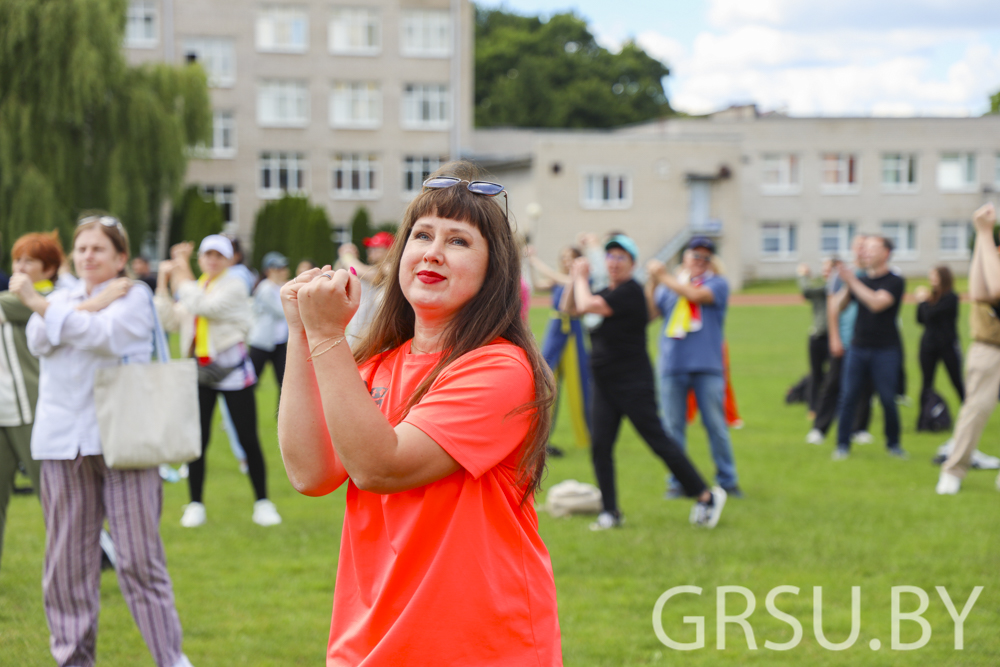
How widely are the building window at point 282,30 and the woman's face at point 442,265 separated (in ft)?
165

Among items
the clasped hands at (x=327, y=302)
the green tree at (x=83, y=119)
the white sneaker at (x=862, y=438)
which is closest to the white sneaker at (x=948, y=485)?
the white sneaker at (x=862, y=438)

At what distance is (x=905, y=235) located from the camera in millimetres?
57531

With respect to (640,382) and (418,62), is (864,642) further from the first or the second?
(418,62)

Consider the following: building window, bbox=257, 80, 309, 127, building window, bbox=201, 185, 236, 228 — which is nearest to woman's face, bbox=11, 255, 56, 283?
building window, bbox=201, 185, 236, 228

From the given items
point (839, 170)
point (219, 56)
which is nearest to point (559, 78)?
point (839, 170)

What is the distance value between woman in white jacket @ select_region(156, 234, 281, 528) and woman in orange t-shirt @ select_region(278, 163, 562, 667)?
216 inches

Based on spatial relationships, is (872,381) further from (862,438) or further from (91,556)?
(91,556)

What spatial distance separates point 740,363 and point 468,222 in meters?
18.5

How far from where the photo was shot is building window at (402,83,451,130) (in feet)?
165

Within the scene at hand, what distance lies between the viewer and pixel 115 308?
443cm

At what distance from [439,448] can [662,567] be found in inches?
185

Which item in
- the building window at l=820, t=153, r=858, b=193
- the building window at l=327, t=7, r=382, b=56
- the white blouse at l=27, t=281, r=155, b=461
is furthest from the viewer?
the building window at l=820, t=153, r=858, b=193

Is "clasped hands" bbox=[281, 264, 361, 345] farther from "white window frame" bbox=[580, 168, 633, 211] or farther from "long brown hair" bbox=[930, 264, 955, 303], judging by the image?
"white window frame" bbox=[580, 168, 633, 211]

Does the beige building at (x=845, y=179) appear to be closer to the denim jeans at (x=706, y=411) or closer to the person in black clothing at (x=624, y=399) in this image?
the denim jeans at (x=706, y=411)
